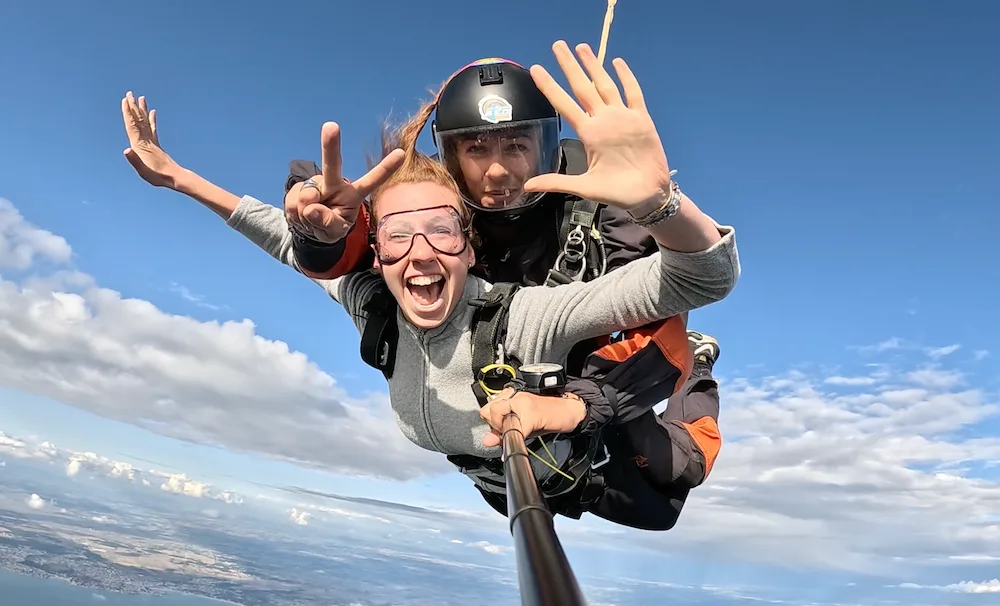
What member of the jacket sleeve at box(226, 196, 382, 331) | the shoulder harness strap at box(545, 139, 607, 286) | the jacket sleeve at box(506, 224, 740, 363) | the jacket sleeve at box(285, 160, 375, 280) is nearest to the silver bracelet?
the jacket sleeve at box(506, 224, 740, 363)

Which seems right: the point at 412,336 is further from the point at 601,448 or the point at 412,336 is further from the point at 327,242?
the point at 601,448

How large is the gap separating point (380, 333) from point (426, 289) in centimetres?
25

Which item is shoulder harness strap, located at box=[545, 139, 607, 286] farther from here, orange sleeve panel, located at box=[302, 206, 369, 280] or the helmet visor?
orange sleeve panel, located at box=[302, 206, 369, 280]

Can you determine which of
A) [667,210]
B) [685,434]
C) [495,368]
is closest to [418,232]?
[495,368]

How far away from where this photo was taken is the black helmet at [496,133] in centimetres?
244

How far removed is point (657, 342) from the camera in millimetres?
1993

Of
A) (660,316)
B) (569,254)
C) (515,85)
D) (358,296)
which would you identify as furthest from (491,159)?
(660,316)

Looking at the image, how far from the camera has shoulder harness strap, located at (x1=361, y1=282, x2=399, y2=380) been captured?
7.37 feet

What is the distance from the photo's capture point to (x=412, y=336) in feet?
7.34

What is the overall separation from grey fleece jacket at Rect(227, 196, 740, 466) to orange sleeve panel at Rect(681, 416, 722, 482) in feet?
3.11

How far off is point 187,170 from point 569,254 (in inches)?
72.8

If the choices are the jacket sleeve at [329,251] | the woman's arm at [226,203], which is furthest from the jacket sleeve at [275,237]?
the jacket sleeve at [329,251]

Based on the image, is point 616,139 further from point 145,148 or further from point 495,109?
point 145,148

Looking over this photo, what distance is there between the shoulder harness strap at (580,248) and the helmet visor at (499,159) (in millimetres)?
214
